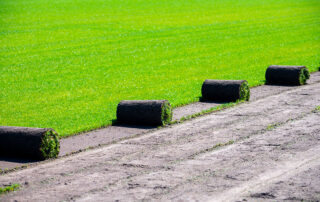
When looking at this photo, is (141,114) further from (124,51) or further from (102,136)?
(124,51)

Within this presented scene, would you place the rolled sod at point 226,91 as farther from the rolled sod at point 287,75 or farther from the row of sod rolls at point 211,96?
the rolled sod at point 287,75

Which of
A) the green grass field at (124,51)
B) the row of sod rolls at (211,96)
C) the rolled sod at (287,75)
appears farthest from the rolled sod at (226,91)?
the rolled sod at (287,75)

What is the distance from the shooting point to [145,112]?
491 inches

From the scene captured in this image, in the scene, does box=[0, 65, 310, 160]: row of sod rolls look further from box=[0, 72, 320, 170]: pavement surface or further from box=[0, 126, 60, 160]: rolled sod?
box=[0, 72, 320, 170]: pavement surface

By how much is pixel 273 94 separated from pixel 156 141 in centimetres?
601

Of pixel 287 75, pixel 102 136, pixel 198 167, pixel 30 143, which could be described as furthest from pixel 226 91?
pixel 30 143

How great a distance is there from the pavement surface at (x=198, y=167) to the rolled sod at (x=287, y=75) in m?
4.53

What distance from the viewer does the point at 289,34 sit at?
3191 centimetres

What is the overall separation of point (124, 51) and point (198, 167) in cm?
1716

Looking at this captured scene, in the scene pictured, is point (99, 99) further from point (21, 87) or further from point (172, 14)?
point (172, 14)

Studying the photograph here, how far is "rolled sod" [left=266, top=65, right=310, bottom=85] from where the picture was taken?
17.3 metres

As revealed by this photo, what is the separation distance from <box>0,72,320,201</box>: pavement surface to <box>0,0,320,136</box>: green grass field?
2321 mm

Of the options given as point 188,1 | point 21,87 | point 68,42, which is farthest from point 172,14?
point 21,87

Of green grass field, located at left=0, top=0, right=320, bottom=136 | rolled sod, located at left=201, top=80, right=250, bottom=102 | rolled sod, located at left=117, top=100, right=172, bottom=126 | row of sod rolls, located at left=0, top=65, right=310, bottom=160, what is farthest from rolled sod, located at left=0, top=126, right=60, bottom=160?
rolled sod, located at left=201, top=80, right=250, bottom=102
